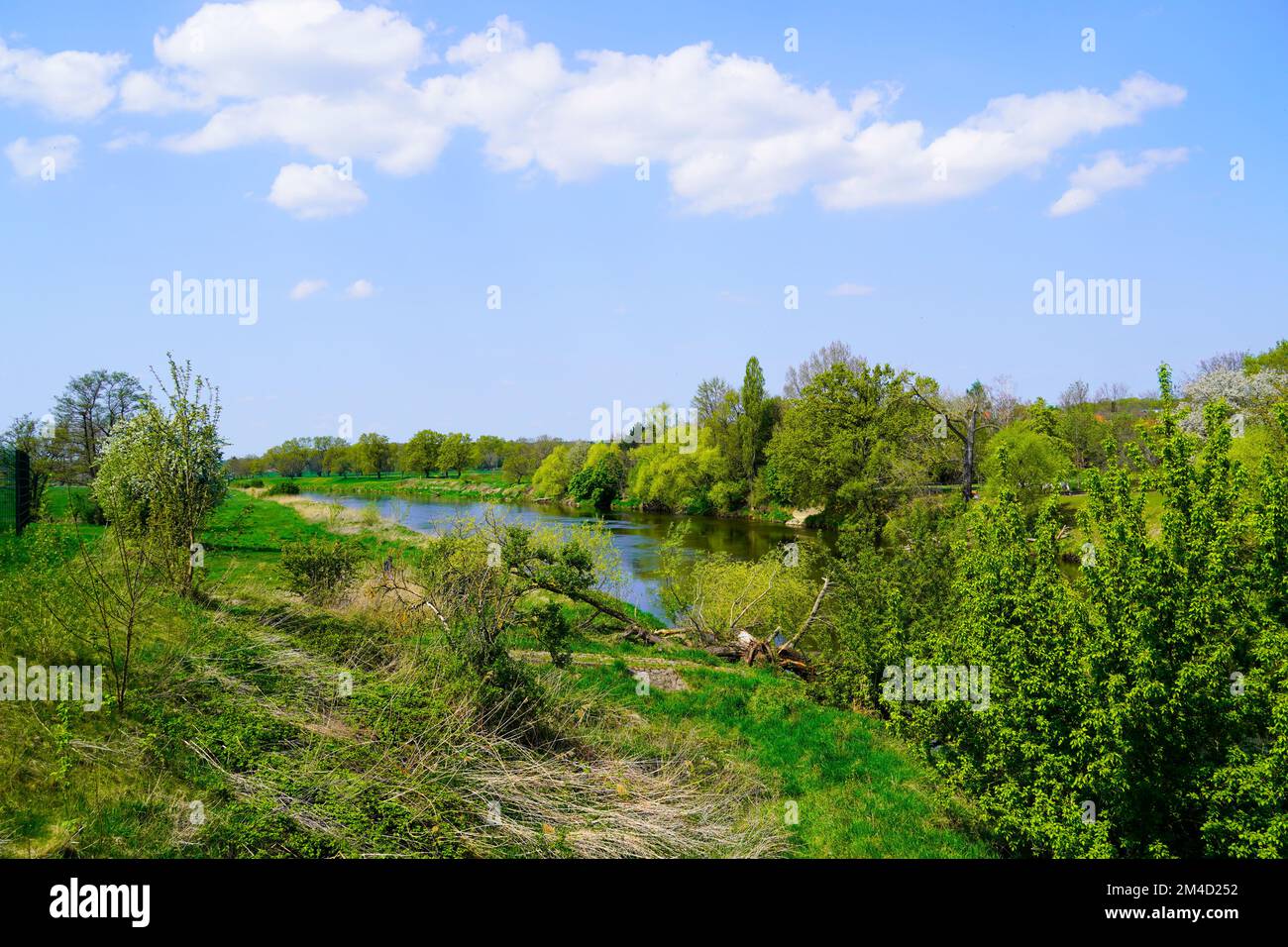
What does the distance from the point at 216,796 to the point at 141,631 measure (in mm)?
3667

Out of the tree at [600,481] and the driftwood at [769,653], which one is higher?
the tree at [600,481]

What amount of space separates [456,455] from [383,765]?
11695cm

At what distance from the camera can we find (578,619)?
2034cm

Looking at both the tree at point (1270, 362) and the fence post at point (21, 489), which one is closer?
the fence post at point (21, 489)

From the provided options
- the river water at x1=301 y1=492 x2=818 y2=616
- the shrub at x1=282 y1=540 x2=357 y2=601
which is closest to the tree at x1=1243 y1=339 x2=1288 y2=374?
the river water at x1=301 y1=492 x2=818 y2=616

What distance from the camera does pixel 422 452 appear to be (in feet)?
398

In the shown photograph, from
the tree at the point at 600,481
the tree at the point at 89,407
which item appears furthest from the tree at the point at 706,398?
the tree at the point at 89,407

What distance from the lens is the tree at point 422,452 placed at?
397 ft

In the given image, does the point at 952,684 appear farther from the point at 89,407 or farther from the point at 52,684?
the point at 89,407

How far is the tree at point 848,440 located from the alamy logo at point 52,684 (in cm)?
4044

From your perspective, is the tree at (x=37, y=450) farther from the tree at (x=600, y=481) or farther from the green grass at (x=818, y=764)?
the tree at (x=600, y=481)

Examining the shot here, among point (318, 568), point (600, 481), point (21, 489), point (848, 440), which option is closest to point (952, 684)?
point (318, 568)

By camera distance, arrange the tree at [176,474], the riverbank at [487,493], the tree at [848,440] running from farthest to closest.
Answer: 1. the riverbank at [487,493]
2. the tree at [848,440]
3. the tree at [176,474]

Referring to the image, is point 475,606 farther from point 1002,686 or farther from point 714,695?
point 1002,686
